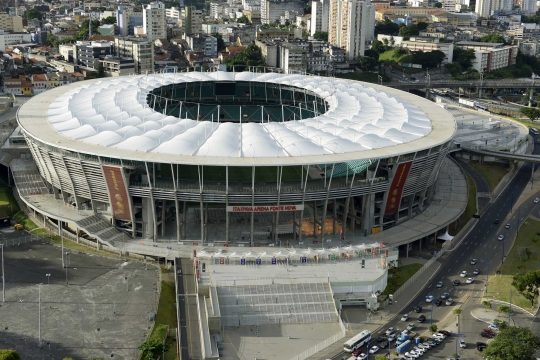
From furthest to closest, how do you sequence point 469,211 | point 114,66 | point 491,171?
point 114,66 → point 491,171 → point 469,211

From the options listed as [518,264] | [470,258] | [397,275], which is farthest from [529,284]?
[397,275]

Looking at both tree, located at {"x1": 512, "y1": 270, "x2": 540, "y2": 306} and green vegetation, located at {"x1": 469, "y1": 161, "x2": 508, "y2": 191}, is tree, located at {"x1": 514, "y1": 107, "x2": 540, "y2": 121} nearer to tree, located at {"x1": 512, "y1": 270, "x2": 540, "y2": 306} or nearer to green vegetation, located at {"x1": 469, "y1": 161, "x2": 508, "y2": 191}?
green vegetation, located at {"x1": 469, "y1": 161, "x2": 508, "y2": 191}

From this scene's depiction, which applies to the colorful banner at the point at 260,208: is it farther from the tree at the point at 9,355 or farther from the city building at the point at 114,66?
the city building at the point at 114,66

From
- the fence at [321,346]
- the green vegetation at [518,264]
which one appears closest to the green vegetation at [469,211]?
the green vegetation at [518,264]

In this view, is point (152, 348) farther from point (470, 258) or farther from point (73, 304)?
point (470, 258)

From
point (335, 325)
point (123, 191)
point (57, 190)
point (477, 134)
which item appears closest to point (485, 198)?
point (477, 134)

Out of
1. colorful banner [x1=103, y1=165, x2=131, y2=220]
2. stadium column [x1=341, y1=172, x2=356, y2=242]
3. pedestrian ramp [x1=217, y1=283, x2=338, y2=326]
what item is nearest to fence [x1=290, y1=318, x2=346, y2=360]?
pedestrian ramp [x1=217, y1=283, x2=338, y2=326]
